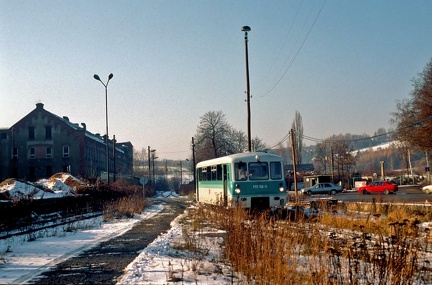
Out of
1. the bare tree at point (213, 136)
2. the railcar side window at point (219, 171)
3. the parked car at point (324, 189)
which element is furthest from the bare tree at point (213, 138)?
the railcar side window at point (219, 171)

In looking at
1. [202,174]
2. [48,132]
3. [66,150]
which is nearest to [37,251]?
[202,174]

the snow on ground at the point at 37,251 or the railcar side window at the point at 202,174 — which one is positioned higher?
the railcar side window at the point at 202,174

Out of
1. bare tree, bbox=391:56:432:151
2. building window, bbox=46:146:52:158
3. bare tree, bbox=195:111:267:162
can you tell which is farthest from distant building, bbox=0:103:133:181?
bare tree, bbox=391:56:432:151

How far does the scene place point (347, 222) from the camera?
41.9ft

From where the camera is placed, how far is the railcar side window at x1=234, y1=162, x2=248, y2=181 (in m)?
19.1

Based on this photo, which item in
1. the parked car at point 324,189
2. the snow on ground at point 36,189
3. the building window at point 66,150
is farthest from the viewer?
the building window at point 66,150

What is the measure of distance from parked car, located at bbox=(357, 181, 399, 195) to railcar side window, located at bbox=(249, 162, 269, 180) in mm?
28308

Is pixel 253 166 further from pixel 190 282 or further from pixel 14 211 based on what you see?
pixel 190 282

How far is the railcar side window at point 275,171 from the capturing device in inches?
760

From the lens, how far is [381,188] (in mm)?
44594

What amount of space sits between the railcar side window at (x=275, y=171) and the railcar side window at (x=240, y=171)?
122 cm

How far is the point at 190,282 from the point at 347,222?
7473 mm

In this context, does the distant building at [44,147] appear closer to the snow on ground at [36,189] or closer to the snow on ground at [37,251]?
the snow on ground at [36,189]

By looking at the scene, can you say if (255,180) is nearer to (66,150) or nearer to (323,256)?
(323,256)
